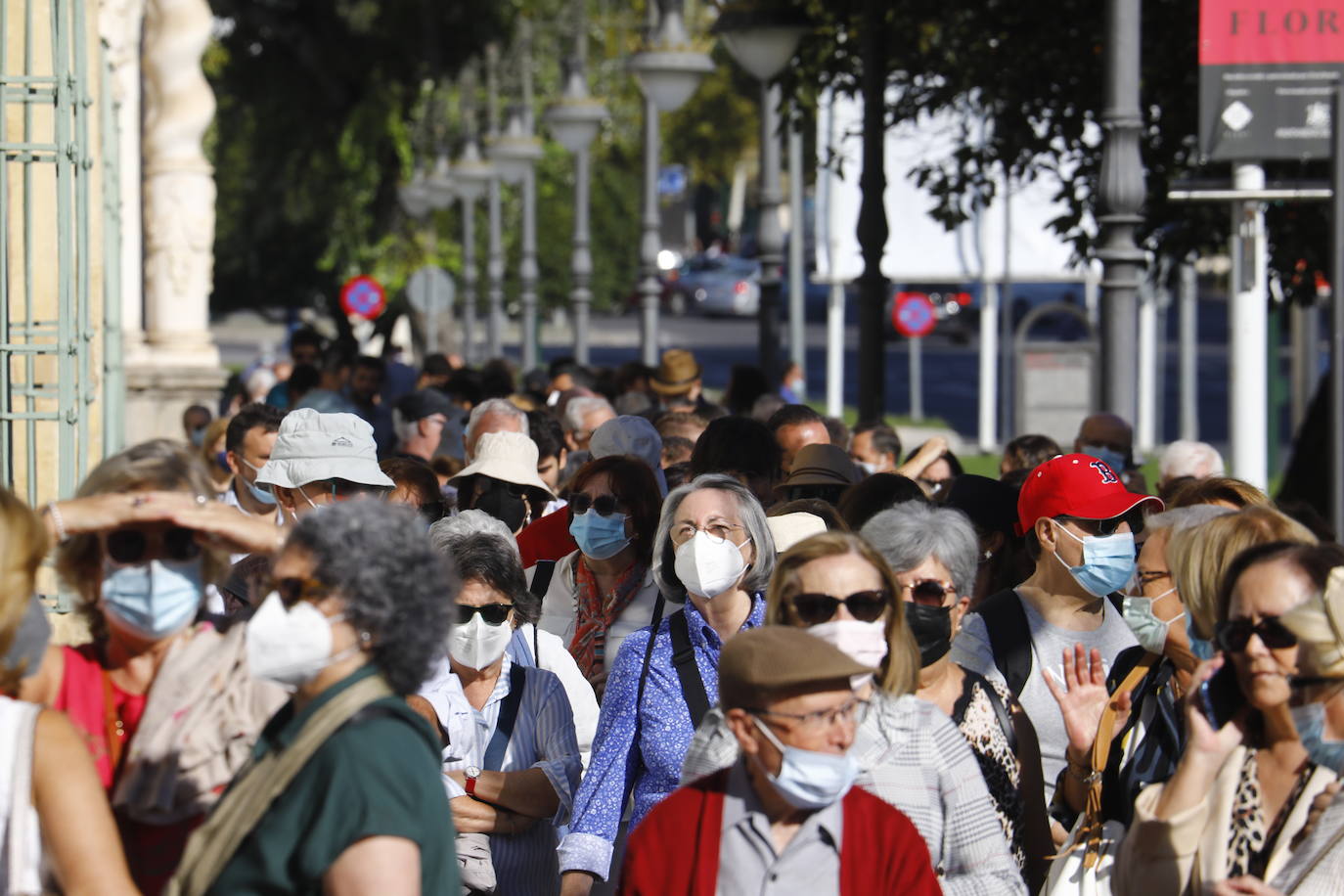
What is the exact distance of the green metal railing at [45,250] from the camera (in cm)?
777

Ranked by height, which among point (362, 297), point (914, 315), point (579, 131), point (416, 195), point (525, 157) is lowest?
point (914, 315)

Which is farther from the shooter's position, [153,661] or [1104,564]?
[1104,564]

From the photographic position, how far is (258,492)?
7648mm

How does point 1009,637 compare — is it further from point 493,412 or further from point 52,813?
point 493,412

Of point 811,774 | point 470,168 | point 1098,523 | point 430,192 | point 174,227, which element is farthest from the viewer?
point 430,192

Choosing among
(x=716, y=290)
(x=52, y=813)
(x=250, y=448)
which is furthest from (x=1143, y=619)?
(x=716, y=290)

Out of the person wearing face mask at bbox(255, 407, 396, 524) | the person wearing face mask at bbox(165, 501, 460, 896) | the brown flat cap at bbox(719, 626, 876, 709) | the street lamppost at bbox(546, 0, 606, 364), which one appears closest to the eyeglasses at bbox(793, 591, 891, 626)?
the brown flat cap at bbox(719, 626, 876, 709)

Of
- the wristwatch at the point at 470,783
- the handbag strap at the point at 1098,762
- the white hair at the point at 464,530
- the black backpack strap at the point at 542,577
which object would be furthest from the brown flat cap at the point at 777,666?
the black backpack strap at the point at 542,577

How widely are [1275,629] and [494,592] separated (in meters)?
2.26

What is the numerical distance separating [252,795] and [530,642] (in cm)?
252

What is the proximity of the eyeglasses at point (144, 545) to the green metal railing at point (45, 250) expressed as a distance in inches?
155

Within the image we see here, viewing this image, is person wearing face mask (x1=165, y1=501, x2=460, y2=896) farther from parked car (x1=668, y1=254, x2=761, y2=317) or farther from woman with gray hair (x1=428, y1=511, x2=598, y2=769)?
parked car (x1=668, y1=254, x2=761, y2=317)

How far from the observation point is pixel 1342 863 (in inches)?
146

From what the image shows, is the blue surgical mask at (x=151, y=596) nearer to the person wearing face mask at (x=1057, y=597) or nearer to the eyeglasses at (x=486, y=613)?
the eyeglasses at (x=486, y=613)
